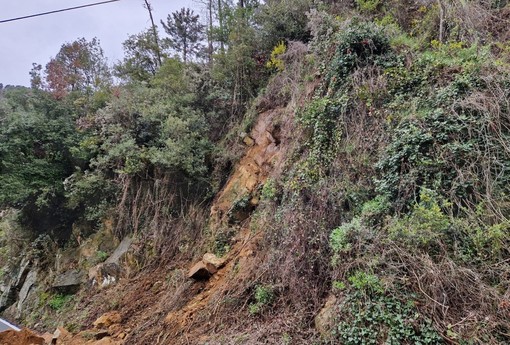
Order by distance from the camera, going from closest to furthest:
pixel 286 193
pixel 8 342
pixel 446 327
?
pixel 446 327 → pixel 8 342 → pixel 286 193

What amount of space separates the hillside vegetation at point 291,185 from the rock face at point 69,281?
5.8 inches

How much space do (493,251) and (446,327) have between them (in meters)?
0.76

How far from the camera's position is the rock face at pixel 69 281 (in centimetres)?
637

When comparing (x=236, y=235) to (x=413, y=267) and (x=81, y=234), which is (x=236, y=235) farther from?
(x=81, y=234)

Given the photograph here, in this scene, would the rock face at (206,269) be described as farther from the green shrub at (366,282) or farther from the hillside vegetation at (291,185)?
the green shrub at (366,282)

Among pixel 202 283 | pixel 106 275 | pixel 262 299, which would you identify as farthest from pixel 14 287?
pixel 262 299

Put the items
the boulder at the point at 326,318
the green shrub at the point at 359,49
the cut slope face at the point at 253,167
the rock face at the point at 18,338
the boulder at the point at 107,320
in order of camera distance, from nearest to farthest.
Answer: the boulder at the point at 326,318 → the rock face at the point at 18,338 → the green shrub at the point at 359,49 → the boulder at the point at 107,320 → the cut slope face at the point at 253,167

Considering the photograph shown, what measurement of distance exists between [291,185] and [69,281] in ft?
19.1

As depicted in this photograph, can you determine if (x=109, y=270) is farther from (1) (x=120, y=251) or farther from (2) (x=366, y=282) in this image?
(2) (x=366, y=282)

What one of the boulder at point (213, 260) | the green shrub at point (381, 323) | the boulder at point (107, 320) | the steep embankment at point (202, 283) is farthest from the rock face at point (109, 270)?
the green shrub at point (381, 323)

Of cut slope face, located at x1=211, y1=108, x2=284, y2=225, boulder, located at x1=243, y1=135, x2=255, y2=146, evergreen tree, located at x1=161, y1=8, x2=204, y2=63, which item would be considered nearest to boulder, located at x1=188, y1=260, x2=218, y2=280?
cut slope face, located at x1=211, y1=108, x2=284, y2=225

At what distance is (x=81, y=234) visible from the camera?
288 inches

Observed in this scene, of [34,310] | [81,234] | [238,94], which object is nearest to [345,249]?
[238,94]

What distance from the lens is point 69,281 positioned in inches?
254
